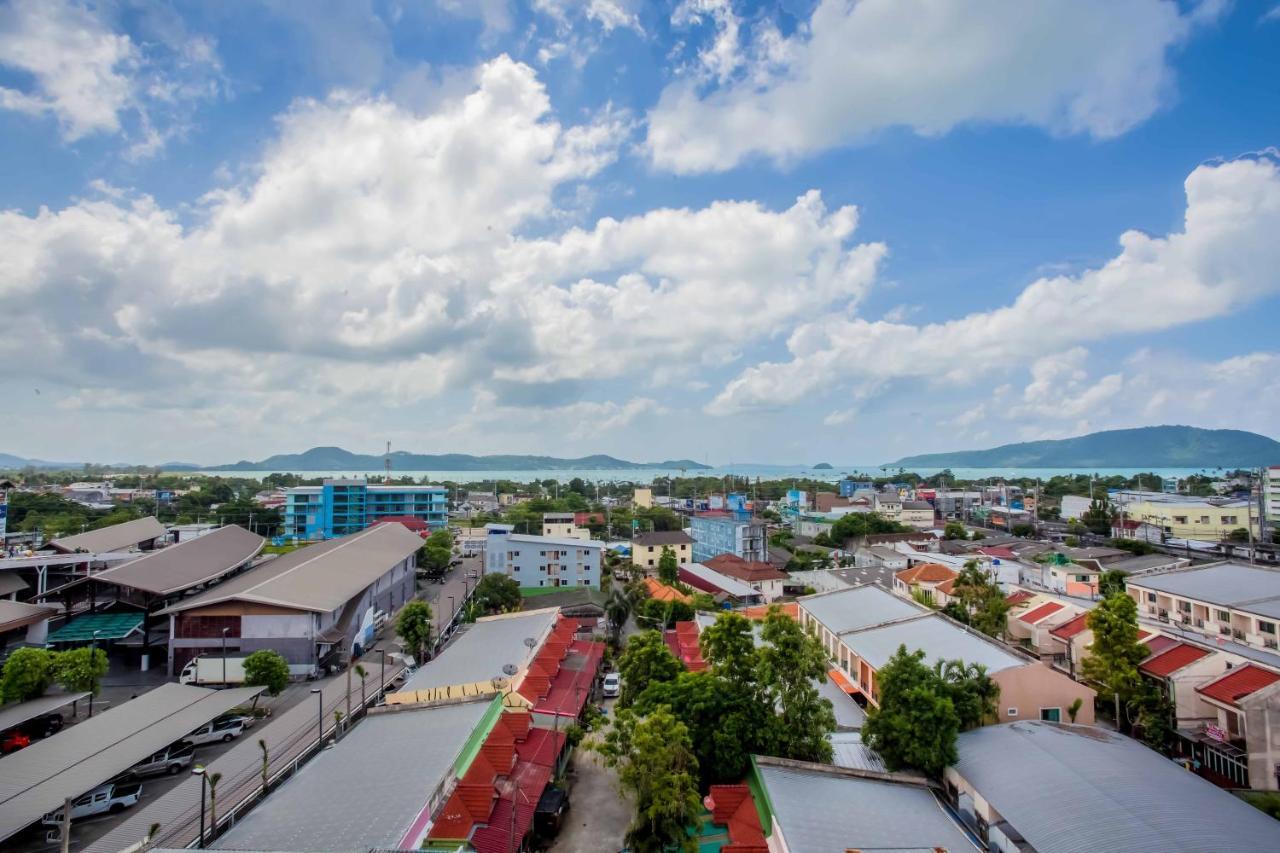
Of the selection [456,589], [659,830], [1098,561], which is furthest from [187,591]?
[1098,561]

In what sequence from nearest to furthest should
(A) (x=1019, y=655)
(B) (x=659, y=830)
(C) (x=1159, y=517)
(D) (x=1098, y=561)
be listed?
1. (B) (x=659, y=830)
2. (A) (x=1019, y=655)
3. (D) (x=1098, y=561)
4. (C) (x=1159, y=517)

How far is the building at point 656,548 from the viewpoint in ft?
173

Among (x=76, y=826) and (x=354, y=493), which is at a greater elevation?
(x=354, y=493)

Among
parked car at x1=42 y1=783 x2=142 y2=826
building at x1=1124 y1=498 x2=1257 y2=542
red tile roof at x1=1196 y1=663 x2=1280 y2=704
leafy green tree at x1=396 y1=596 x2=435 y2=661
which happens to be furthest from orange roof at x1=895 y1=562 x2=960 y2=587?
building at x1=1124 y1=498 x2=1257 y2=542

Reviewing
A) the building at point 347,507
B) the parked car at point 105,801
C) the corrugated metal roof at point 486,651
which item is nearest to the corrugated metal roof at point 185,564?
the corrugated metal roof at point 486,651

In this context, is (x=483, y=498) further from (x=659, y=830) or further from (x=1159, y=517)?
(x=659, y=830)

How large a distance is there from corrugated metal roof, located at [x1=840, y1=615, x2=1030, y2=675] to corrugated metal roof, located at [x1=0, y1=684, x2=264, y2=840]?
1964 cm

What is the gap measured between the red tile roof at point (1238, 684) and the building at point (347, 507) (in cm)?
6424

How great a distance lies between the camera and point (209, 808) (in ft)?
46.5

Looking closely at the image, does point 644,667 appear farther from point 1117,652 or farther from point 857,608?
point 1117,652

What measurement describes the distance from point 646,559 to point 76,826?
4069 cm

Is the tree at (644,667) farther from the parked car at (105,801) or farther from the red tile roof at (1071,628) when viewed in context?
the red tile roof at (1071,628)

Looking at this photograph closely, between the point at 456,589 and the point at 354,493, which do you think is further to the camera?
the point at 354,493

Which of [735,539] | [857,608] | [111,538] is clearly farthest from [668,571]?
[111,538]
